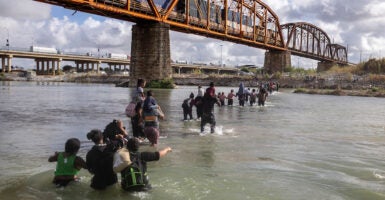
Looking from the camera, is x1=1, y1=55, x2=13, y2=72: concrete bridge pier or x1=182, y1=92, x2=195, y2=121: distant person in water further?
x1=1, y1=55, x2=13, y2=72: concrete bridge pier

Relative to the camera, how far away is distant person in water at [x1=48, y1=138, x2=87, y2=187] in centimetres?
714

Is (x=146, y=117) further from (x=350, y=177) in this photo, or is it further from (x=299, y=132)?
(x=299, y=132)

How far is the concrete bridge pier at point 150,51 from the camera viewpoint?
54781 millimetres

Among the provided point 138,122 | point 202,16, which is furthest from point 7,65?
point 138,122

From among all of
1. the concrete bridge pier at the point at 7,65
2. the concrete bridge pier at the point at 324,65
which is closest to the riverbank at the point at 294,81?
the concrete bridge pier at the point at 7,65

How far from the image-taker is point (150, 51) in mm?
55062

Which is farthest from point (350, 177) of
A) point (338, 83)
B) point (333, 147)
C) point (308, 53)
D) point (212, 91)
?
point (308, 53)

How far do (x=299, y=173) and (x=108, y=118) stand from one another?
1179 centimetres

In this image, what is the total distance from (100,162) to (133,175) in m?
0.63

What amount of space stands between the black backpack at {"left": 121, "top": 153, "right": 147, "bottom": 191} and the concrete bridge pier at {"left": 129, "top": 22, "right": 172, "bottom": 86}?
157 feet

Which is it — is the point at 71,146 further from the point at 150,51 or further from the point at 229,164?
the point at 150,51

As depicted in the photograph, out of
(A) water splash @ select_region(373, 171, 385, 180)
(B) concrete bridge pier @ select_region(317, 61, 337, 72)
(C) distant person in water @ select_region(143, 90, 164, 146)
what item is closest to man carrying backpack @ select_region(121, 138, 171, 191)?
(C) distant person in water @ select_region(143, 90, 164, 146)

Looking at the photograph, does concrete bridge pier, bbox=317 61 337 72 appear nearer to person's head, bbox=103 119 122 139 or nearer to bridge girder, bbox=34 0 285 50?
bridge girder, bbox=34 0 285 50

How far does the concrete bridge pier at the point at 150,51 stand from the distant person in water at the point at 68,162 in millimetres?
47481
